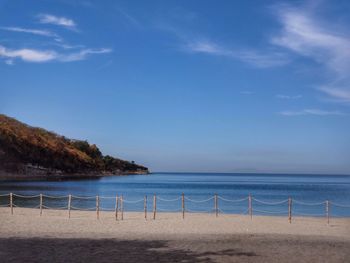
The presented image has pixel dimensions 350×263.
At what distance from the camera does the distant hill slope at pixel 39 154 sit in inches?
5084

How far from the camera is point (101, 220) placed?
25.3 m

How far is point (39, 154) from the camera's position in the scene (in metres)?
145

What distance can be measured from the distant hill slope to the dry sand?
108510 mm

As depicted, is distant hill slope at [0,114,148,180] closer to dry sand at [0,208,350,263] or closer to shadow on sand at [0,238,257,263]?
dry sand at [0,208,350,263]

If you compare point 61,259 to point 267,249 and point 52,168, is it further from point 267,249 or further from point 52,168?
point 52,168

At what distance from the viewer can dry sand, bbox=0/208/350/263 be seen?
13914mm

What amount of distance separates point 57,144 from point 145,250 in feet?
493

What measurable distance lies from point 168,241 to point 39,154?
133306 millimetres

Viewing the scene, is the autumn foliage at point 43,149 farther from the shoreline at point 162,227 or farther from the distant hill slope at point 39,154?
the shoreline at point 162,227

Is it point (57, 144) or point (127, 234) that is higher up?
point (57, 144)

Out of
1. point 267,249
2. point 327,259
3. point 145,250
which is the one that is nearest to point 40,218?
point 145,250

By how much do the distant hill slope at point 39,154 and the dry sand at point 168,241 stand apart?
356ft

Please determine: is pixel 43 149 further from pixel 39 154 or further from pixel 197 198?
pixel 197 198

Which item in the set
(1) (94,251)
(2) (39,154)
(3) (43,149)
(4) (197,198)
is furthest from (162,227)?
(3) (43,149)
